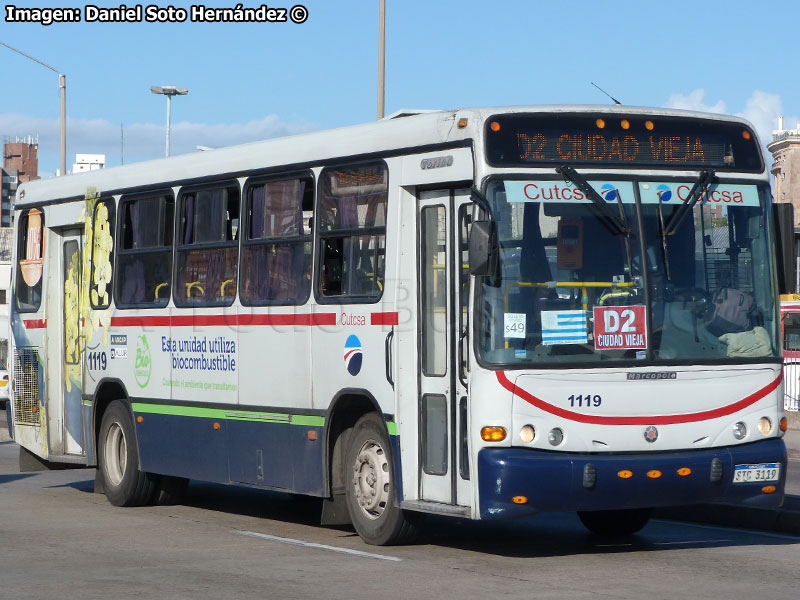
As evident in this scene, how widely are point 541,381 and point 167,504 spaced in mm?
6384

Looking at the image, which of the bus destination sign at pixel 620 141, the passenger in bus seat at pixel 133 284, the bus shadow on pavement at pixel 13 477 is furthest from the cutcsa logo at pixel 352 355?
the bus shadow on pavement at pixel 13 477

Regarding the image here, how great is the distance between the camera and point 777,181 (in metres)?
103

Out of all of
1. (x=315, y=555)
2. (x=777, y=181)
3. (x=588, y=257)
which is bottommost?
(x=315, y=555)

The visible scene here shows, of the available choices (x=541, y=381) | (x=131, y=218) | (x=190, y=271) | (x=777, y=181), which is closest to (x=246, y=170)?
(x=190, y=271)

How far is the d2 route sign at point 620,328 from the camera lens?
10352mm

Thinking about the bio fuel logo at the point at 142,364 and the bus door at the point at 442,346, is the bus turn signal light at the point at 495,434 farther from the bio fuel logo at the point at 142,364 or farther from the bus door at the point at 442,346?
the bio fuel logo at the point at 142,364

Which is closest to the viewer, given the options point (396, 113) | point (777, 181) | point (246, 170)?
point (396, 113)

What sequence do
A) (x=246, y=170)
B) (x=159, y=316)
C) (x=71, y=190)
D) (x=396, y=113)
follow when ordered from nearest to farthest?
(x=396, y=113), (x=246, y=170), (x=159, y=316), (x=71, y=190)

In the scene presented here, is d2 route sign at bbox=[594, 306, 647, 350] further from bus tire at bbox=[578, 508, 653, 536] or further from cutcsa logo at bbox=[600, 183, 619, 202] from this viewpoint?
bus tire at bbox=[578, 508, 653, 536]

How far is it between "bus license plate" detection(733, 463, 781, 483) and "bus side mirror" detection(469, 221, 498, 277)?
2.28 meters

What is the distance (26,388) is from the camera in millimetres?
16812

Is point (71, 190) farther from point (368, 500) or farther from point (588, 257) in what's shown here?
point (588, 257)

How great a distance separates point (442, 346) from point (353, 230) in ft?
4.66

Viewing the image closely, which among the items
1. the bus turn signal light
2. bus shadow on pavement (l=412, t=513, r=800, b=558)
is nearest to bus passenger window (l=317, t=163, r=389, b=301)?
the bus turn signal light
